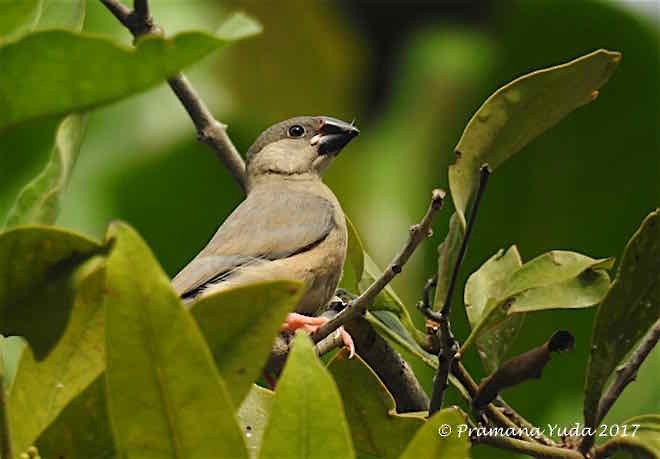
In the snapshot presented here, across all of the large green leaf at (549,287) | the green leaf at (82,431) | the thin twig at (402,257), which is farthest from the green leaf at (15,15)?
the large green leaf at (549,287)

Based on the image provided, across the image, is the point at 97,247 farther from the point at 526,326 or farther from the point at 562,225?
the point at 562,225

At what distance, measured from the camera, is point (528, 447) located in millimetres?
1807

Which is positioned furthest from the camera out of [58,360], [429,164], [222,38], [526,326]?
[429,164]

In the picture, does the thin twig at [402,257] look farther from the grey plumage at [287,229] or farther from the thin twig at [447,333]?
the grey plumage at [287,229]

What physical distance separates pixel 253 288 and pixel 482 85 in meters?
3.23

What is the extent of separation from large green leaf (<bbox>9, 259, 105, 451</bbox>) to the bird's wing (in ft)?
4.87

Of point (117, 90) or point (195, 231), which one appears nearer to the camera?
point (117, 90)

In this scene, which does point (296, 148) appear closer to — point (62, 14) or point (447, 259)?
point (447, 259)

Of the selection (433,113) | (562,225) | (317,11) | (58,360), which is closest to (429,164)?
(433,113)

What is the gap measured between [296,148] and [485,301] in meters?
2.23

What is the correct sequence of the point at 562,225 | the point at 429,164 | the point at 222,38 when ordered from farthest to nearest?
1. the point at 429,164
2. the point at 562,225
3. the point at 222,38

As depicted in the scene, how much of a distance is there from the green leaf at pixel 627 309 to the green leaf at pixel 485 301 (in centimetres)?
34

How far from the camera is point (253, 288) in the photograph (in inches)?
45.8

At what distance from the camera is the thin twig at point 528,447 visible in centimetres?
176
